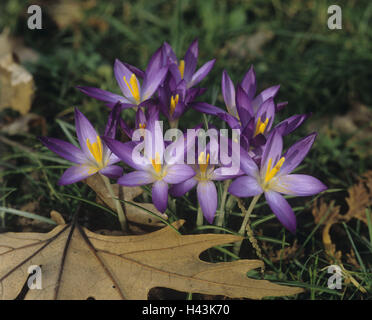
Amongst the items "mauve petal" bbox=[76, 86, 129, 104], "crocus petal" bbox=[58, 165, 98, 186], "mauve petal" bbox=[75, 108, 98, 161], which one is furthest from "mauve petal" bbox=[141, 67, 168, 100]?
"crocus petal" bbox=[58, 165, 98, 186]

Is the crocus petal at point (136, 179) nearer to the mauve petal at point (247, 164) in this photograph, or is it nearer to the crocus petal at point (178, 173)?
the crocus petal at point (178, 173)

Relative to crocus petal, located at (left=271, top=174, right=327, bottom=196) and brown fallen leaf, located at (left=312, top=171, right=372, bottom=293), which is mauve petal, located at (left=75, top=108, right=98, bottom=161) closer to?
crocus petal, located at (left=271, top=174, right=327, bottom=196)

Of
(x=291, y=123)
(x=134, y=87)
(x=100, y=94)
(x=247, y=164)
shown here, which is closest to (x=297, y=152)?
(x=291, y=123)

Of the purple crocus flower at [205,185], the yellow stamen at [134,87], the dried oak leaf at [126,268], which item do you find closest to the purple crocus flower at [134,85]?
the yellow stamen at [134,87]

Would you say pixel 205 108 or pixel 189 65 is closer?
pixel 205 108

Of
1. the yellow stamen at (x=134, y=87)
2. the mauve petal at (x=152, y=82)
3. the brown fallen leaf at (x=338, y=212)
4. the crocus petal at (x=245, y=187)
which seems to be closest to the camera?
the crocus petal at (x=245, y=187)

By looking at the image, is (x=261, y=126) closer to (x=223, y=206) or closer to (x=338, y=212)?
(x=223, y=206)

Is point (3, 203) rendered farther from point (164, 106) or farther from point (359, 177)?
point (359, 177)
